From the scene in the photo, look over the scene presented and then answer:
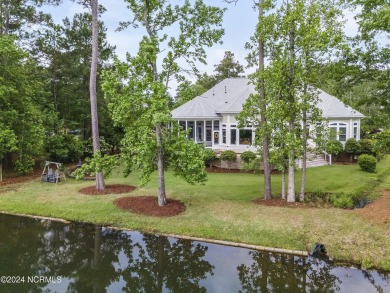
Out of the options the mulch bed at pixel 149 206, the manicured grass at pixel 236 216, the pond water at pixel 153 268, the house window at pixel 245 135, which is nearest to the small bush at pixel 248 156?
the house window at pixel 245 135

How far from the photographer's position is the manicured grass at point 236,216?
830cm

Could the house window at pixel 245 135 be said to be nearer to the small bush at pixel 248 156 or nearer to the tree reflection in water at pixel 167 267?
the small bush at pixel 248 156

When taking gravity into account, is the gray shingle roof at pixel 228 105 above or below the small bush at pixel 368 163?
above

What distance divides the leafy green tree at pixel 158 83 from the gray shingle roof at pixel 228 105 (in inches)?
458

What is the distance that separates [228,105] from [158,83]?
14.5 meters

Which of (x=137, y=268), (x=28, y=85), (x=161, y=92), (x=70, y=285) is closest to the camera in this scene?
(x=70, y=285)

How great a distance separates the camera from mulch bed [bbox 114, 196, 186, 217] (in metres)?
10.8

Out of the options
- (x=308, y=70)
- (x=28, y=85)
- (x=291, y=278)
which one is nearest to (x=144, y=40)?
(x=308, y=70)

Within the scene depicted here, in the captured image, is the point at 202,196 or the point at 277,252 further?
the point at 202,196

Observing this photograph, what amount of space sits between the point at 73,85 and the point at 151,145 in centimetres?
1578

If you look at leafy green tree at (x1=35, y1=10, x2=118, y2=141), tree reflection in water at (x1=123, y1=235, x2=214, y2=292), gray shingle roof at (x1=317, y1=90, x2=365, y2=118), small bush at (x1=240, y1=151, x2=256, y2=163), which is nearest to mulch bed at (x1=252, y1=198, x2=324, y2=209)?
tree reflection in water at (x1=123, y1=235, x2=214, y2=292)

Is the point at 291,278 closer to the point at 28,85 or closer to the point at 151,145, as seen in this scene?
the point at 151,145

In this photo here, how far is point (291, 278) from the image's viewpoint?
6.75 m

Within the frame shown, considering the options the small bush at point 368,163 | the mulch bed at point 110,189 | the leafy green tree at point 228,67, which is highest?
the leafy green tree at point 228,67
